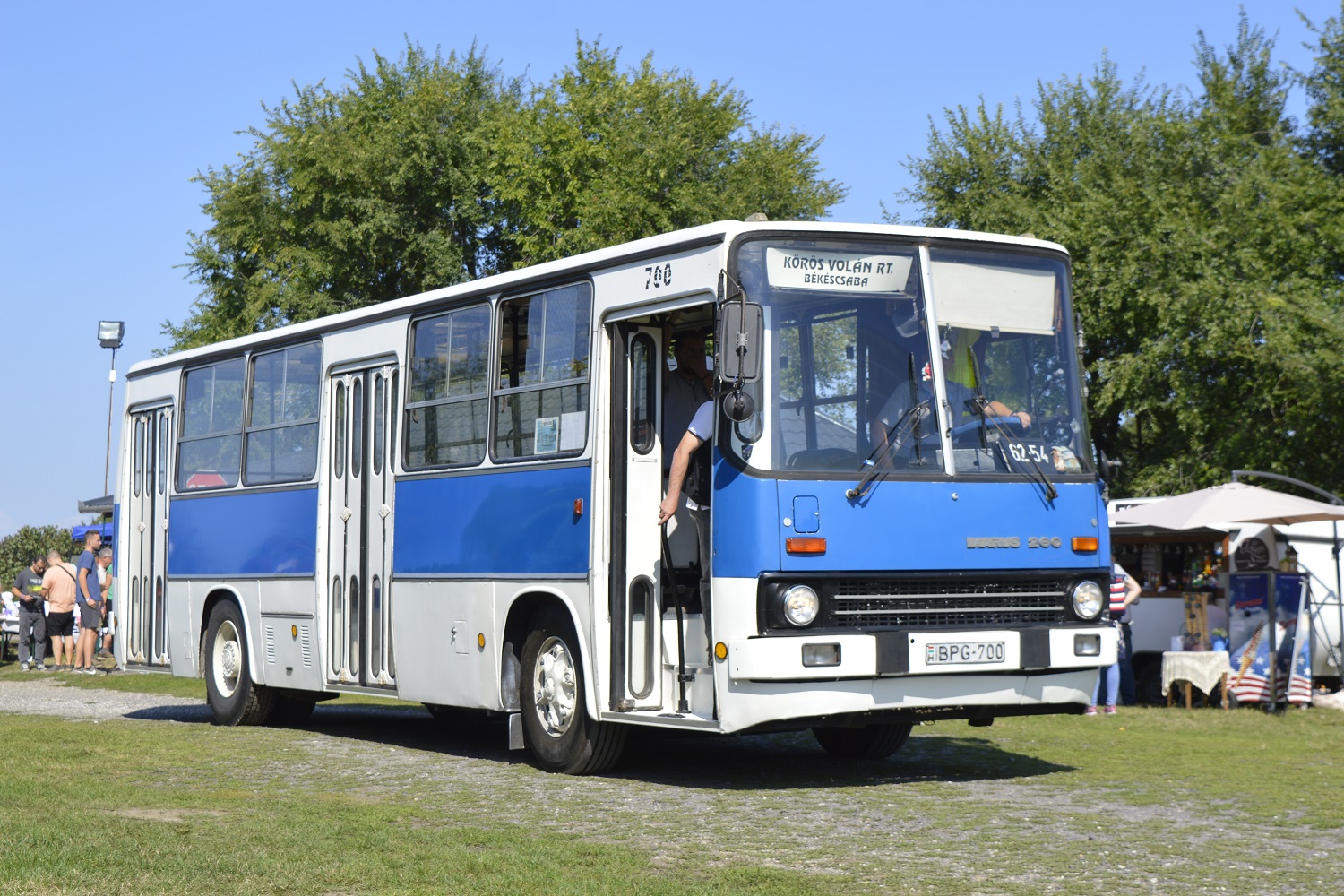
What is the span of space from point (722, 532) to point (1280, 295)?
21099 mm

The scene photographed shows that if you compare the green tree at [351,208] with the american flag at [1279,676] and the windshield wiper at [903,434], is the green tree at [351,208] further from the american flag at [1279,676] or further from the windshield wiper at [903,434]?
the windshield wiper at [903,434]

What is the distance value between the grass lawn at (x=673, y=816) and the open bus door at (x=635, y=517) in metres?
0.71

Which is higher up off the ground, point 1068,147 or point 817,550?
point 1068,147

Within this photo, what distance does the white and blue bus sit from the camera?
10633 mm

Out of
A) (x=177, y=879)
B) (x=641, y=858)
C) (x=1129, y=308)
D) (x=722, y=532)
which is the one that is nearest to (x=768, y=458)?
(x=722, y=532)

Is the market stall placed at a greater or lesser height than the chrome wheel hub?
greater

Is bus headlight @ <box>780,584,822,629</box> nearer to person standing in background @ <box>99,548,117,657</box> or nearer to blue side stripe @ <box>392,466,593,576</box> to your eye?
blue side stripe @ <box>392,466,593,576</box>

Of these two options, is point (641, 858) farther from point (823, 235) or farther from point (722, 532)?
point (823, 235)

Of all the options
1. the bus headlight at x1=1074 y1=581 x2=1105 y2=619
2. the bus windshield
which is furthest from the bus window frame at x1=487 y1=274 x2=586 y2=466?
the bus headlight at x1=1074 y1=581 x2=1105 y2=619

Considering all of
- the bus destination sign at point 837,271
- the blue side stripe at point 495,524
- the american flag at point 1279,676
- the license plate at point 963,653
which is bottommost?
the american flag at point 1279,676

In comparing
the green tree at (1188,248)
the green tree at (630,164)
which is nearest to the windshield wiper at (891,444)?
the green tree at (1188,248)

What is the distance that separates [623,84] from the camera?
42938 mm

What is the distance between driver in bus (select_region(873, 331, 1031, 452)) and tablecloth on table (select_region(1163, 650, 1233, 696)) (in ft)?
32.1

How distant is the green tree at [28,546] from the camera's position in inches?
1930
